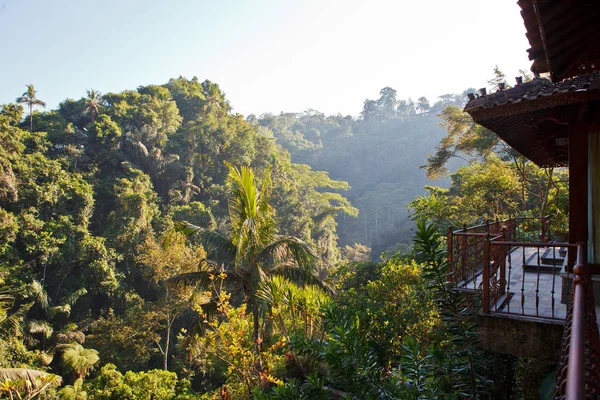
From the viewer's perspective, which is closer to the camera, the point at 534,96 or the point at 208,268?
the point at 534,96

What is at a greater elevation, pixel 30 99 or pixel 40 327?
pixel 30 99

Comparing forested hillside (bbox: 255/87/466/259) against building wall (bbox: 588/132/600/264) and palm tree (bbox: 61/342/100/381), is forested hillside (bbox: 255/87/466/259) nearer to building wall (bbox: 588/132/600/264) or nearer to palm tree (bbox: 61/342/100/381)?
palm tree (bbox: 61/342/100/381)

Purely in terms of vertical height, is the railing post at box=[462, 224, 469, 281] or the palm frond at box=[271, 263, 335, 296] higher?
the railing post at box=[462, 224, 469, 281]

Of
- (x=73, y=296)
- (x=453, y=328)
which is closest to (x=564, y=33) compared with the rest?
(x=453, y=328)

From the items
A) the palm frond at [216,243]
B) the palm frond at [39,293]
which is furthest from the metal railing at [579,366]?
the palm frond at [39,293]

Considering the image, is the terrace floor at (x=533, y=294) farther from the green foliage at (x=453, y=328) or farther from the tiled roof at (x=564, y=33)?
the tiled roof at (x=564, y=33)

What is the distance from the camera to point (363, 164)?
55062 millimetres

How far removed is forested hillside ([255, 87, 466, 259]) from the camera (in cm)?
4469

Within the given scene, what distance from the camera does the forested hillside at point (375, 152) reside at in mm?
44688

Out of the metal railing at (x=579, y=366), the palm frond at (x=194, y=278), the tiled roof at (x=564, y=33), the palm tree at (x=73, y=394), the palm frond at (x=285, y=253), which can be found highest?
the tiled roof at (x=564, y=33)

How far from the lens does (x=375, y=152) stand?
56188 mm

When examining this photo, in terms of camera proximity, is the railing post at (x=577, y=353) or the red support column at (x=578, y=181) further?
the red support column at (x=578, y=181)

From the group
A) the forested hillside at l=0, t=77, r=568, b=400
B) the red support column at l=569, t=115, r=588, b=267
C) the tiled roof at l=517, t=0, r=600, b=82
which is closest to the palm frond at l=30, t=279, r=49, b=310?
the forested hillside at l=0, t=77, r=568, b=400

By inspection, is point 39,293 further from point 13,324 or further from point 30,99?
point 30,99
